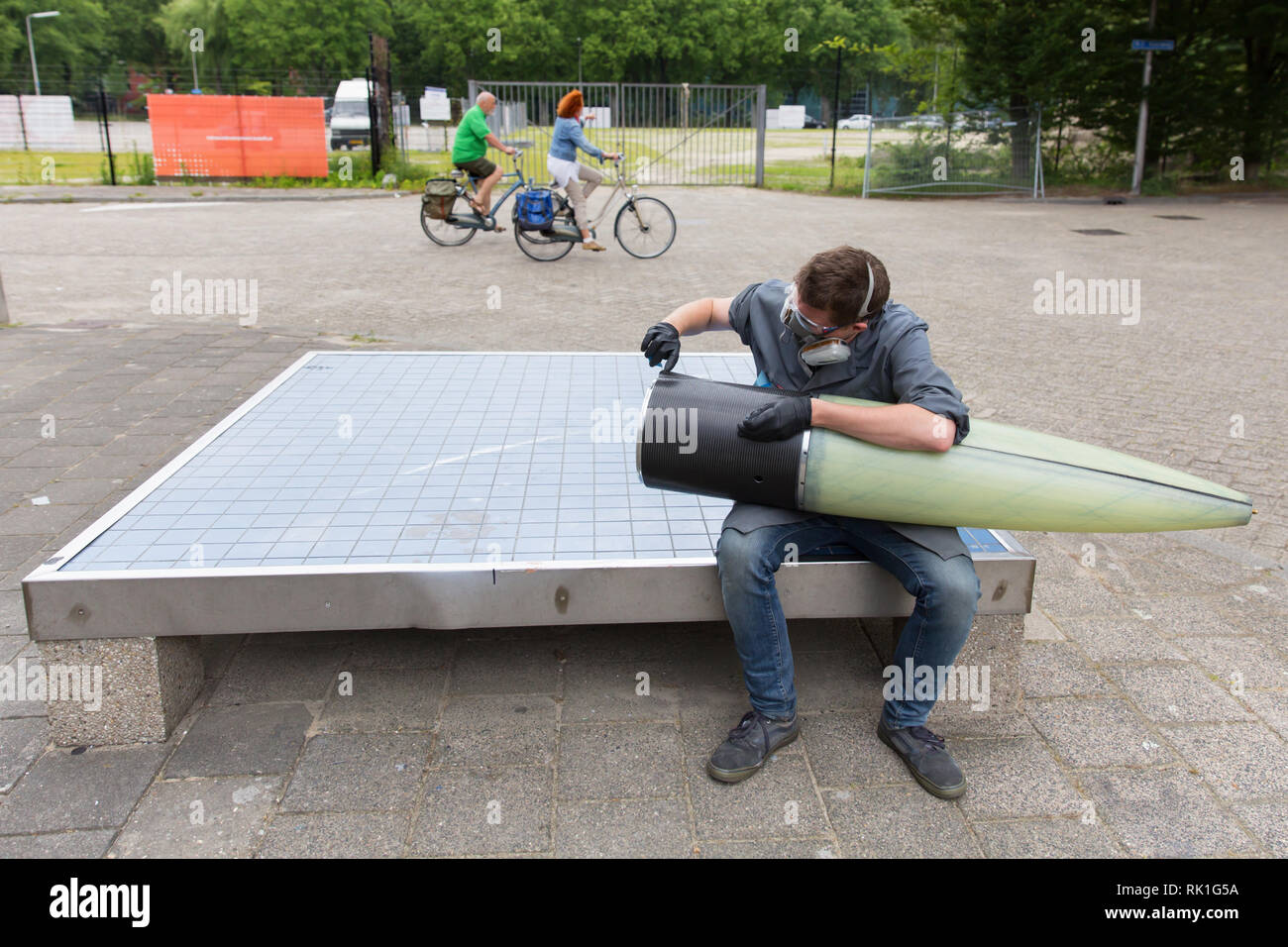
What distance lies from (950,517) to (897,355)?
0.50 metres

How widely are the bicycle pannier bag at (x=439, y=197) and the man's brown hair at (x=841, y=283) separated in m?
10.7

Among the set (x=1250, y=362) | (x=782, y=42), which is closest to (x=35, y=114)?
Result: (x=1250, y=362)

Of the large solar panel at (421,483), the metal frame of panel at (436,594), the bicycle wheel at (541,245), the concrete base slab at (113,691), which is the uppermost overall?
the bicycle wheel at (541,245)

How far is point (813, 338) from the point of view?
3104 millimetres

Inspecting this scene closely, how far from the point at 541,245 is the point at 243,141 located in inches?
500

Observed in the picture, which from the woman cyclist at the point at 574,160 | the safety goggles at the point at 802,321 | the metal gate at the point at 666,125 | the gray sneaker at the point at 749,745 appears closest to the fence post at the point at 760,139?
the metal gate at the point at 666,125

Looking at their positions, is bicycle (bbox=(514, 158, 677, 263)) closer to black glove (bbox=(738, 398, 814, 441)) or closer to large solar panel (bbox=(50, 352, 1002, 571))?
large solar panel (bbox=(50, 352, 1002, 571))

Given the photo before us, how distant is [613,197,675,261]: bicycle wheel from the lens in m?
12.5

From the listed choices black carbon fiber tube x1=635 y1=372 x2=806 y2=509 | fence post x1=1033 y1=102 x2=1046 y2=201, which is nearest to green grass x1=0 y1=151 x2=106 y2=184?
fence post x1=1033 y1=102 x2=1046 y2=201

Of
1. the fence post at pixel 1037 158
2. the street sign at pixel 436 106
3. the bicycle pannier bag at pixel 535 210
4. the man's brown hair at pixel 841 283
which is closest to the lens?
the man's brown hair at pixel 841 283

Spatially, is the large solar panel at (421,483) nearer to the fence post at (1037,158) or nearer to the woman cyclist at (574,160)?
the woman cyclist at (574,160)

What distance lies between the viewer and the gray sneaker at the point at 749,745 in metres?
2.91

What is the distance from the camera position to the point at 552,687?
3395 mm

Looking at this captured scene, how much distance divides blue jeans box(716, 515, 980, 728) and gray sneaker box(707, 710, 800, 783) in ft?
0.12
